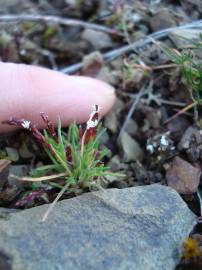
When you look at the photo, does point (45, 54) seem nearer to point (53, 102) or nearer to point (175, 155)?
point (53, 102)

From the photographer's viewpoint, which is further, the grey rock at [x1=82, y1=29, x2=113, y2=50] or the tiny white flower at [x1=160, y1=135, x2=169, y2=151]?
the grey rock at [x1=82, y1=29, x2=113, y2=50]


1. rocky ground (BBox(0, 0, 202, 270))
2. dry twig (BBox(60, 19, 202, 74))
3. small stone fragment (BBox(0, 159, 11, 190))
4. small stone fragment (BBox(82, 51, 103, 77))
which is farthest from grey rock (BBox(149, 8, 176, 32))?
small stone fragment (BBox(0, 159, 11, 190))

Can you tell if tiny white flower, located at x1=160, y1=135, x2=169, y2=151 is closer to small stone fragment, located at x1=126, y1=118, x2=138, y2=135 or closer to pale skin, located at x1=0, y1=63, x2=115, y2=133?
small stone fragment, located at x1=126, y1=118, x2=138, y2=135

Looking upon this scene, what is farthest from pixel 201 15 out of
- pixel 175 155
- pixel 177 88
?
pixel 175 155

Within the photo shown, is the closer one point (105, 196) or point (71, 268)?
point (71, 268)

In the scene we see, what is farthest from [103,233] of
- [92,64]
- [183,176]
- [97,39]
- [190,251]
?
[97,39]

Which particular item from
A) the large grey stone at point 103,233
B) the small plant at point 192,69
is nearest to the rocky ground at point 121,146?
the large grey stone at point 103,233
